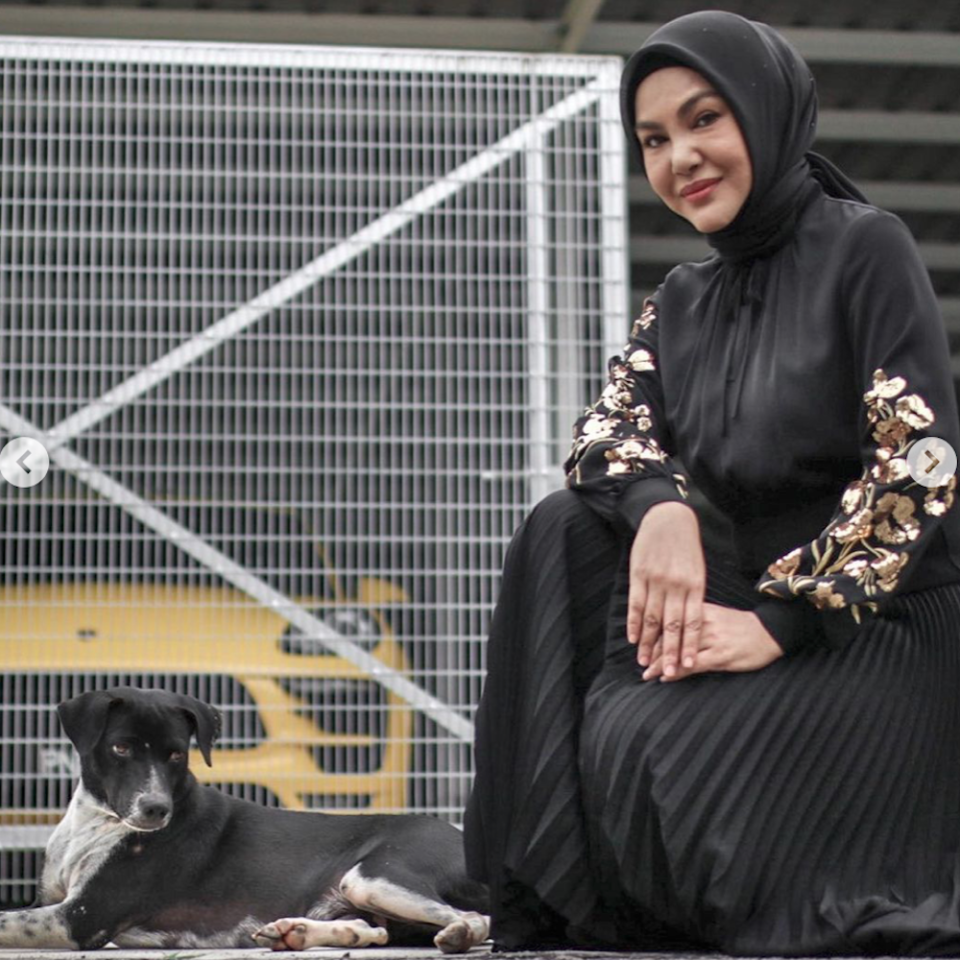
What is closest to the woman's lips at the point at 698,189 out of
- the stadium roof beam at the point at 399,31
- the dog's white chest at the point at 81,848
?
the dog's white chest at the point at 81,848

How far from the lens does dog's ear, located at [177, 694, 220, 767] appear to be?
4.39 metres

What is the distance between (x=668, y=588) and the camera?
8.69ft

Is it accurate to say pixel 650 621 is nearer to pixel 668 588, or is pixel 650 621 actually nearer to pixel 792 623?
pixel 668 588

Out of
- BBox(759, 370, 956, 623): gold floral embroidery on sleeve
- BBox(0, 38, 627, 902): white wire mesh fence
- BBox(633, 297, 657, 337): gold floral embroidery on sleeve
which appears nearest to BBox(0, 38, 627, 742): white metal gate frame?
BBox(0, 38, 627, 902): white wire mesh fence

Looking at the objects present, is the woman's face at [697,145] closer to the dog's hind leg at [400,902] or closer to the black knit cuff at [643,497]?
the black knit cuff at [643,497]

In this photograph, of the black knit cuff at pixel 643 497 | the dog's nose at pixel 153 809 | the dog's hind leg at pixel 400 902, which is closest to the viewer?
the black knit cuff at pixel 643 497

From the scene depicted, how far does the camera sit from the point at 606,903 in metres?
2.71

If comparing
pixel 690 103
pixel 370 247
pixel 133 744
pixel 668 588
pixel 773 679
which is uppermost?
pixel 370 247

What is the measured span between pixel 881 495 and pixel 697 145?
0.63 metres

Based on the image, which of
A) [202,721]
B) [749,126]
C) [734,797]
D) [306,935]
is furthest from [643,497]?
[202,721]

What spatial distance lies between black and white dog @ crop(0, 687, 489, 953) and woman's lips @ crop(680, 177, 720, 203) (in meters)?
1.94

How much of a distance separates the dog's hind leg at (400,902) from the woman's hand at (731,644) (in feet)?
5.07

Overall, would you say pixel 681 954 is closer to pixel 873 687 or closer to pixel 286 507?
pixel 873 687

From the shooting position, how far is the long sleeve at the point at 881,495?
2.58m
